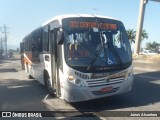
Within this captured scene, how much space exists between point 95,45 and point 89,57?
1.61ft

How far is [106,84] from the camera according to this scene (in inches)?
394

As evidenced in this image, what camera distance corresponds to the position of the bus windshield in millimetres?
10062

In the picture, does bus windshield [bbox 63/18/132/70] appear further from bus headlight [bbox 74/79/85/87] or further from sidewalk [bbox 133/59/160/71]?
sidewalk [bbox 133/59/160/71]

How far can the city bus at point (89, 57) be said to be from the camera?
32.1ft

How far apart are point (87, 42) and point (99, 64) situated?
84 centimetres

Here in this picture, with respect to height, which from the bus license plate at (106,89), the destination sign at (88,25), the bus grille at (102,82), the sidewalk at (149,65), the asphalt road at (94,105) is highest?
the destination sign at (88,25)

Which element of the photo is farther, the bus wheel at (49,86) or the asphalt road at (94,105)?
the bus wheel at (49,86)

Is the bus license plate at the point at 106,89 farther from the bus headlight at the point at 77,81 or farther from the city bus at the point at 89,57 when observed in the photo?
the bus headlight at the point at 77,81

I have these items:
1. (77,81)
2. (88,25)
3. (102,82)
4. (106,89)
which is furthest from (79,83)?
(88,25)

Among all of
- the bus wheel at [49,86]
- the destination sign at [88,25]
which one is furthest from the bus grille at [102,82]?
the bus wheel at [49,86]

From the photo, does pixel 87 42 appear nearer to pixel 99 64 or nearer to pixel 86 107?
pixel 99 64

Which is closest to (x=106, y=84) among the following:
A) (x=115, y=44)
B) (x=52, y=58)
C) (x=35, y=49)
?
(x=115, y=44)

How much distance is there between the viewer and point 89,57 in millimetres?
10055

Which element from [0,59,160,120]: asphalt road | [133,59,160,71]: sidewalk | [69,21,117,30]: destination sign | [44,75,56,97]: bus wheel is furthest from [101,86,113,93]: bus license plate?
[133,59,160,71]: sidewalk
